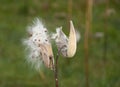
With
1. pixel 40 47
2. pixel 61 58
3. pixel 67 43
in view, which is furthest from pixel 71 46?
pixel 61 58

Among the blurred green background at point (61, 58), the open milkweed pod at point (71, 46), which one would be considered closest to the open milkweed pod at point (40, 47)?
the open milkweed pod at point (71, 46)

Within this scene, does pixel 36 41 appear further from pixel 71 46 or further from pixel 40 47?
pixel 71 46

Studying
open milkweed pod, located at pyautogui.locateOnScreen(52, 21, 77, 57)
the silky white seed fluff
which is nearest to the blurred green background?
the silky white seed fluff

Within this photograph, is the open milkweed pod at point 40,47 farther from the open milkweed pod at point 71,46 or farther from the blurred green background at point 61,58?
the blurred green background at point 61,58

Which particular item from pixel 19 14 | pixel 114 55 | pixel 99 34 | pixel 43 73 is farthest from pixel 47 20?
pixel 43 73

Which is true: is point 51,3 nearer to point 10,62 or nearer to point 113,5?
point 113,5

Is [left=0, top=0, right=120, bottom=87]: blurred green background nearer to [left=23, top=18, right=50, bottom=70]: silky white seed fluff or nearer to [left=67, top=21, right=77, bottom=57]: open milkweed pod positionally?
[left=23, top=18, right=50, bottom=70]: silky white seed fluff
